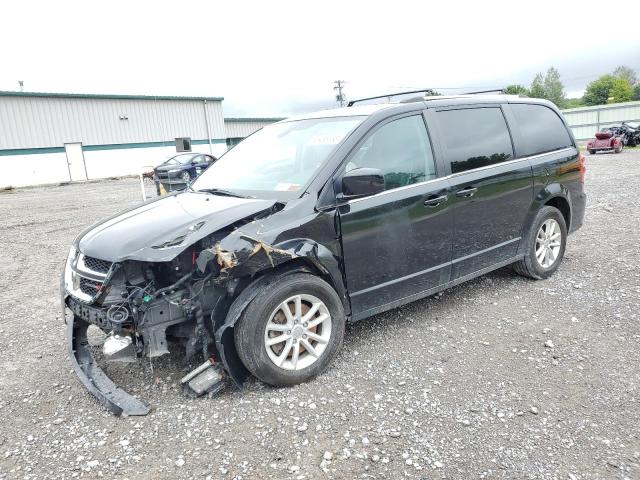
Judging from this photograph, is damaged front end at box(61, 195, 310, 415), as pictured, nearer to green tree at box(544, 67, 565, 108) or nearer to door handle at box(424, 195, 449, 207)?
door handle at box(424, 195, 449, 207)

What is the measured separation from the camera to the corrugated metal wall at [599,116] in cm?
3562

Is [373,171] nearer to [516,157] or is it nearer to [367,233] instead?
[367,233]

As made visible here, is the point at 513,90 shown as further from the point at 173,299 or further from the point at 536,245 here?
the point at 173,299

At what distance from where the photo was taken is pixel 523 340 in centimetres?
390

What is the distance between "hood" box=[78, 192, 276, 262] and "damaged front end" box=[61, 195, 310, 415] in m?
0.03

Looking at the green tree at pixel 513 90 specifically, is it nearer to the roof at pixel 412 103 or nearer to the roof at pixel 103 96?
the roof at pixel 412 103

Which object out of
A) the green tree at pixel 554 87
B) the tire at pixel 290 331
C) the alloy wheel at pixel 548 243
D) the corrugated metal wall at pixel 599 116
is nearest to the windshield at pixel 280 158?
the tire at pixel 290 331

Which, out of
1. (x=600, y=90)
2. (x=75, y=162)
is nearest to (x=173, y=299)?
(x=75, y=162)

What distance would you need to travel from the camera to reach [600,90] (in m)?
90.4

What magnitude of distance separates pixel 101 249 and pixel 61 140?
104ft

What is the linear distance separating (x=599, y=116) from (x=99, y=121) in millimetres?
36592

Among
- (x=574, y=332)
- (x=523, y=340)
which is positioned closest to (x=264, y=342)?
(x=523, y=340)

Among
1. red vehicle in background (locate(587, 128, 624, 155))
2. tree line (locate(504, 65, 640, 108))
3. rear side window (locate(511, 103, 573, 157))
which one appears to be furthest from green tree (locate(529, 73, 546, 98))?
rear side window (locate(511, 103, 573, 157))

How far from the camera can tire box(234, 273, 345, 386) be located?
3098 mm
